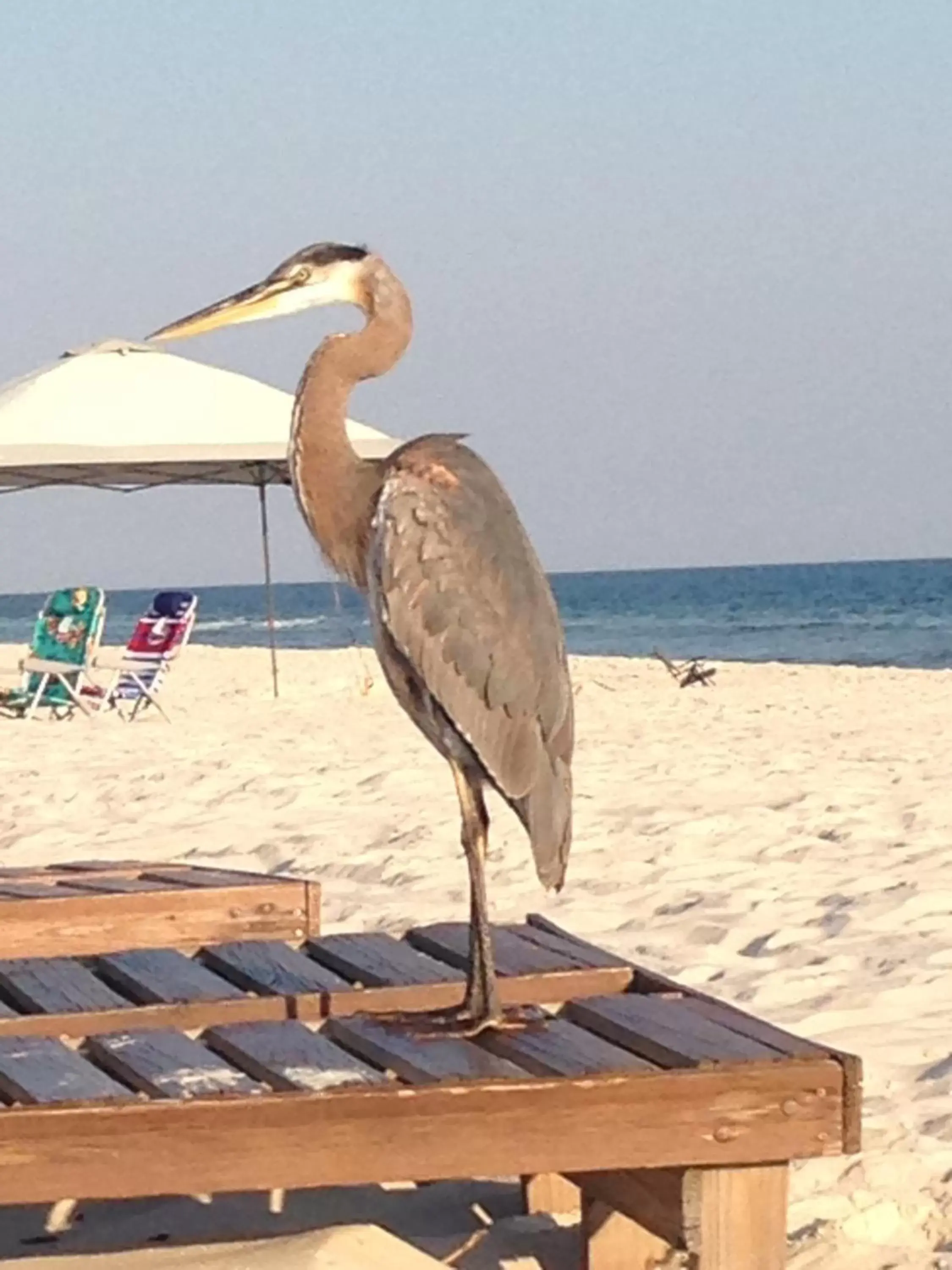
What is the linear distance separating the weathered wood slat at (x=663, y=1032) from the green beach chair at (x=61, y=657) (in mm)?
12194

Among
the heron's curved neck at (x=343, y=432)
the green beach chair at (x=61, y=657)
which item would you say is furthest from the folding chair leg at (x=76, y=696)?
the heron's curved neck at (x=343, y=432)

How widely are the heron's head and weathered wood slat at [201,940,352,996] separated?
123 cm

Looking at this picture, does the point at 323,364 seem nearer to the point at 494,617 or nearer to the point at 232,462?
the point at 494,617

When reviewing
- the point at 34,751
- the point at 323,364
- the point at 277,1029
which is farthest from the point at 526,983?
the point at 34,751

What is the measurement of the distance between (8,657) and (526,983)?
26.6 m

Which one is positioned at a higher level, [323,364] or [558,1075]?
[323,364]

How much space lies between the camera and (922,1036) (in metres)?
4.84

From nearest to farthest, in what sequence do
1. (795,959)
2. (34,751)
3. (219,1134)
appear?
(219,1134), (795,959), (34,751)

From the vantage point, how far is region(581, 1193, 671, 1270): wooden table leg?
3494 millimetres

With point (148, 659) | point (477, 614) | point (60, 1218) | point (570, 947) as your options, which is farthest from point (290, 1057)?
point (148, 659)

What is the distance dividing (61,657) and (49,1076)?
13.3 m

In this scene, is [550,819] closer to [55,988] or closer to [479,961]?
[479,961]

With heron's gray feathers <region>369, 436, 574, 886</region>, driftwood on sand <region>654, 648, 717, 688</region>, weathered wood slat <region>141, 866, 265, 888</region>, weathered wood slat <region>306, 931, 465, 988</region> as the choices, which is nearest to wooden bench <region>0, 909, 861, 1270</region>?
weathered wood slat <region>306, 931, 465, 988</region>

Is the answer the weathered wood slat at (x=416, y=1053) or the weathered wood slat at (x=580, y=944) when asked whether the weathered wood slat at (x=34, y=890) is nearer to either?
the weathered wood slat at (x=580, y=944)
